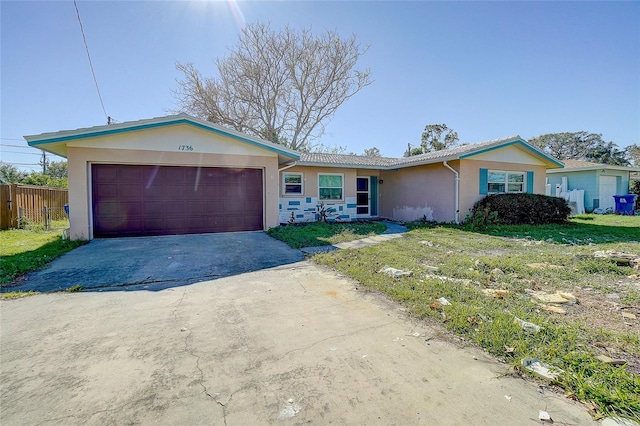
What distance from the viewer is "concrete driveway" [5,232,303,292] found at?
4.82m

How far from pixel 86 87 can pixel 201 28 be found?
6.11m

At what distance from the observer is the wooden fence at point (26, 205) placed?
10992 mm

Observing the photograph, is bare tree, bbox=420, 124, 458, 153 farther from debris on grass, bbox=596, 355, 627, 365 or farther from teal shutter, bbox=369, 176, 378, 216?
debris on grass, bbox=596, 355, 627, 365

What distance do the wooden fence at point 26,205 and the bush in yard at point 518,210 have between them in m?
17.3

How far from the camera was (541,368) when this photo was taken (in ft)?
7.51

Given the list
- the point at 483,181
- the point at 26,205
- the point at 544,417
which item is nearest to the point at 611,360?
the point at 544,417

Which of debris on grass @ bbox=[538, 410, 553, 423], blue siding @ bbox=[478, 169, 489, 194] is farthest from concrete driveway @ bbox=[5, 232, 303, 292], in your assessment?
blue siding @ bbox=[478, 169, 489, 194]

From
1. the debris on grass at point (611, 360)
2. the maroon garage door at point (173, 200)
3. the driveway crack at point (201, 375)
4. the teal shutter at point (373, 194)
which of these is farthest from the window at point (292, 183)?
the debris on grass at point (611, 360)

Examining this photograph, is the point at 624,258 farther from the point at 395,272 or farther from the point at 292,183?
the point at 292,183

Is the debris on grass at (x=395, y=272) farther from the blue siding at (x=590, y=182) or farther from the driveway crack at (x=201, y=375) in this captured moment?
the blue siding at (x=590, y=182)

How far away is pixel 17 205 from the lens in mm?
11344

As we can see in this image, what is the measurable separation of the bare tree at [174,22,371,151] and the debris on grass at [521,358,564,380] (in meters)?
21.2

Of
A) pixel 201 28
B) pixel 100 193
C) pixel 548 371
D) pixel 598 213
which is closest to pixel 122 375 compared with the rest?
pixel 548 371

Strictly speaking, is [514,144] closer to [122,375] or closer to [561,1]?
[561,1]
